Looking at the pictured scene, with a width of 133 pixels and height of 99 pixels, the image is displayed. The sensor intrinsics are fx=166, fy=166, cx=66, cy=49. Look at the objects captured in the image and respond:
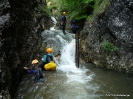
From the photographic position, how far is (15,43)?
767 cm

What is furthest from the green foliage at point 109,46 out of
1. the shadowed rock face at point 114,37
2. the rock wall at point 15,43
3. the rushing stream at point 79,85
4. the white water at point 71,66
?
the rock wall at point 15,43

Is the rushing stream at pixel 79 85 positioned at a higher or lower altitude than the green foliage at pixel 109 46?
lower

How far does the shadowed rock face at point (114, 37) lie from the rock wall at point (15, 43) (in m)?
3.73

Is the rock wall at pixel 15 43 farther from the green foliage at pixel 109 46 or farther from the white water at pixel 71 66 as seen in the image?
the green foliage at pixel 109 46

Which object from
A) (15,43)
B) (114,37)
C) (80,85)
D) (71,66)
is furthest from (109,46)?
(15,43)

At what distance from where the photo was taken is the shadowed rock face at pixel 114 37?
30.0 feet

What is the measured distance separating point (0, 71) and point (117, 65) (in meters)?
6.44

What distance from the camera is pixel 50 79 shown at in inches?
328

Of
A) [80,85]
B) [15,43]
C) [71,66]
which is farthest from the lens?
[71,66]

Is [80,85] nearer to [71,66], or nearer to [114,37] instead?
[71,66]

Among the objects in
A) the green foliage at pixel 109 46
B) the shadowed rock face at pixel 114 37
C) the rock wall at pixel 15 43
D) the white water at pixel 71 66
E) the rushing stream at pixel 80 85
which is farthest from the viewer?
the green foliage at pixel 109 46

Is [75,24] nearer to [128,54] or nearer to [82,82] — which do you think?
[128,54]

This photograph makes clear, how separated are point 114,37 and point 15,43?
555cm

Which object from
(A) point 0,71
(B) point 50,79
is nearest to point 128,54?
(B) point 50,79
